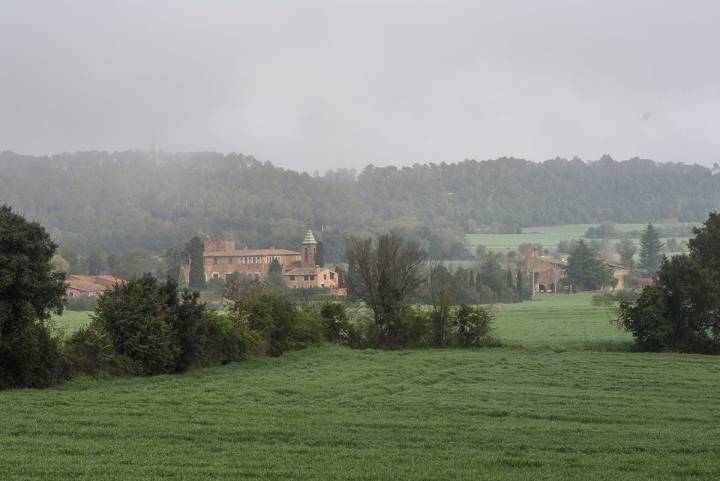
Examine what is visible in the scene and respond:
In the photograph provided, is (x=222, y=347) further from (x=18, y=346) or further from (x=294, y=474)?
(x=294, y=474)

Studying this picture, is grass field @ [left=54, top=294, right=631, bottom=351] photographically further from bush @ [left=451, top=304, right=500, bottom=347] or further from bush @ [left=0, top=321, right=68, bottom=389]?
bush @ [left=0, top=321, right=68, bottom=389]

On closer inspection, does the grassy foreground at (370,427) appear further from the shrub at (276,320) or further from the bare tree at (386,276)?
the bare tree at (386,276)

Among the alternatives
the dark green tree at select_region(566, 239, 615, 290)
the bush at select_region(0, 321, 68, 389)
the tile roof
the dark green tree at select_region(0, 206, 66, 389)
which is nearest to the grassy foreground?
the bush at select_region(0, 321, 68, 389)

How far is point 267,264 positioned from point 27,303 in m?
102

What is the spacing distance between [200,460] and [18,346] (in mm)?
14881

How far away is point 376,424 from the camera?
816 inches

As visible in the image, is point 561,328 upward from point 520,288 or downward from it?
downward

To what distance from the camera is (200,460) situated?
15.8 meters

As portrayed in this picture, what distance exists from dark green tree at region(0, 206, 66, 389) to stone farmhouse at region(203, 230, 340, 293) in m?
86.0

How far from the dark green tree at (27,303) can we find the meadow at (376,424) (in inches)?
43.0

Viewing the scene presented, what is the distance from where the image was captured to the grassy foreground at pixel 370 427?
49.9ft

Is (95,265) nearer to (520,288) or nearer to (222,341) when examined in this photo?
(520,288)

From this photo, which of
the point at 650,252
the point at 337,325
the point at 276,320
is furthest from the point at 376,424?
the point at 650,252

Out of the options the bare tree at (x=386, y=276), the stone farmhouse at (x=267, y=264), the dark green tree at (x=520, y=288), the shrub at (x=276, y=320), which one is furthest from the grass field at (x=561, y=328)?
the stone farmhouse at (x=267, y=264)
